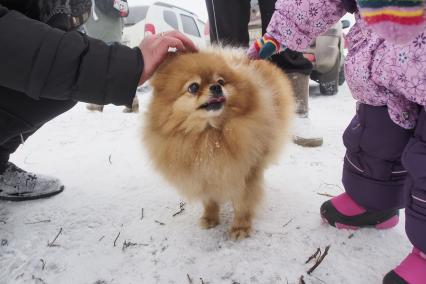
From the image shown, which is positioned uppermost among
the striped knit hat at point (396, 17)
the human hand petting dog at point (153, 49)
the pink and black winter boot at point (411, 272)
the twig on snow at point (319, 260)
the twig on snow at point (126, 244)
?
the striped knit hat at point (396, 17)

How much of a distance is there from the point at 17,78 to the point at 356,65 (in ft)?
3.36

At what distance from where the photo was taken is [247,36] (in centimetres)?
213

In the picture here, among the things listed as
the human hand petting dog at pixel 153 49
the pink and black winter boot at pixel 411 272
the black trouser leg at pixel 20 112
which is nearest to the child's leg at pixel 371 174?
the pink and black winter boot at pixel 411 272

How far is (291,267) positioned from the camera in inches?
41.7

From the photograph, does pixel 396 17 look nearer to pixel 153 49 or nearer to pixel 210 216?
pixel 153 49

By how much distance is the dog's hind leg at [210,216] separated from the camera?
135 centimetres

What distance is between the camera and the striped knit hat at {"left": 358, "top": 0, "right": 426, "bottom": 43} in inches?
25.7

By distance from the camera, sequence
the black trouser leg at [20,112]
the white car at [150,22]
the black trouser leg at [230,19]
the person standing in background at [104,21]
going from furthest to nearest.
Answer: the white car at [150,22] → the person standing in background at [104,21] → the black trouser leg at [230,19] → the black trouser leg at [20,112]

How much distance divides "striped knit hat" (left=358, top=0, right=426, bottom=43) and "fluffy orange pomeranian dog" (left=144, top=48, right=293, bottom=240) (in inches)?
22.4

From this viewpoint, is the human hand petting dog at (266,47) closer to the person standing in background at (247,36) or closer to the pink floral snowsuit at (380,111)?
the pink floral snowsuit at (380,111)

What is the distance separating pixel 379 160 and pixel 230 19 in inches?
50.0

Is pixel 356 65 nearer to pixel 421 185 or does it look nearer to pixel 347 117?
pixel 421 185

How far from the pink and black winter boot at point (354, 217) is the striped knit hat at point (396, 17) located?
0.70m

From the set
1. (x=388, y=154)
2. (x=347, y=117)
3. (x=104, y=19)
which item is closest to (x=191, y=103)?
(x=388, y=154)
